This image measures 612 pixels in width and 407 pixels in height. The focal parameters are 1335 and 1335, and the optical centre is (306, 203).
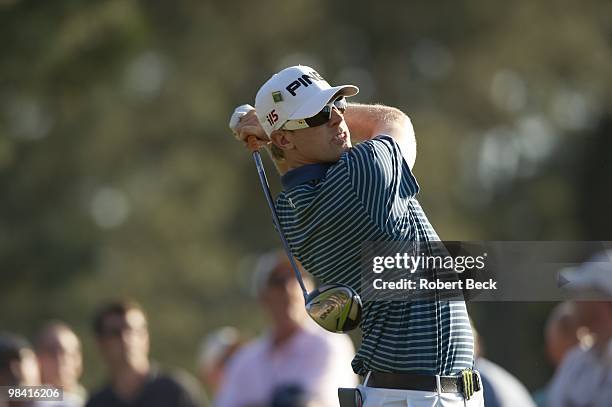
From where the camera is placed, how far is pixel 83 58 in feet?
68.3

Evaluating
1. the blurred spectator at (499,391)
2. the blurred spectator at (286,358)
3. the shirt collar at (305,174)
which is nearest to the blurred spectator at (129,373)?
the blurred spectator at (286,358)

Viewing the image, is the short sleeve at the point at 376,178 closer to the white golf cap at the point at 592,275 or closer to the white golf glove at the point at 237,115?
the white golf glove at the point at 237,115

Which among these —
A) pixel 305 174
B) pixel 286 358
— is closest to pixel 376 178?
pixel 305 174

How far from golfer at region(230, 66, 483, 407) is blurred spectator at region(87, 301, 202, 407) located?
12.5 feet

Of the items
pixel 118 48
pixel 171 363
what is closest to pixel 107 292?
pixel 171 363

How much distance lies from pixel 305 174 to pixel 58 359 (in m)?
5.44

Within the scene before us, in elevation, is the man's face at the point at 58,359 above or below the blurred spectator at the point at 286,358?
above

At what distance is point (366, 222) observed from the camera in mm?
5066

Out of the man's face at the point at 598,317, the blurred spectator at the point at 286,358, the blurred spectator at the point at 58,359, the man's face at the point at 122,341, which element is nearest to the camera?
the man's face at the point at 598,317

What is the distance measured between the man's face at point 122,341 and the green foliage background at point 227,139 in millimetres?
11748

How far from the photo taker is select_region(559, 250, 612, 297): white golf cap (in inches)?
257

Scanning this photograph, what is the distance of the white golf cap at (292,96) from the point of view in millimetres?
5285

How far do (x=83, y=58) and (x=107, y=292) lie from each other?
14.5 feet

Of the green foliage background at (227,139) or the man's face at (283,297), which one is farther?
the green foliage background at (227,139)
